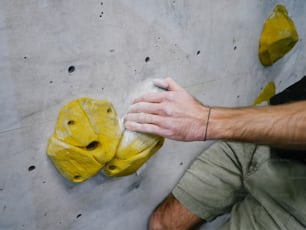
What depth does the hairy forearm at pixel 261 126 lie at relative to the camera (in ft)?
2.64

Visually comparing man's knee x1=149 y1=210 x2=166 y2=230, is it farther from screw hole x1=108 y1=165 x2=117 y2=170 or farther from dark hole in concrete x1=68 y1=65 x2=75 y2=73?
dark hole in concrete x1=68 y1=65 x2=75 y2=73

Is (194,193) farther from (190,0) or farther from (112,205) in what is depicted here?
(190,0)

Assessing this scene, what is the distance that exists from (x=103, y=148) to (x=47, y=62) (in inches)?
9.5

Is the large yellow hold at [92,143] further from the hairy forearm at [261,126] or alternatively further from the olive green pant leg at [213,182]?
the olive green pant leg at [213,182]

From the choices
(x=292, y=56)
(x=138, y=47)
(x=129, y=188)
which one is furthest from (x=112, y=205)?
(x=292, y=56)

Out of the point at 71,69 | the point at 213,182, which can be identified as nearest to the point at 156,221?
the point at 213,182

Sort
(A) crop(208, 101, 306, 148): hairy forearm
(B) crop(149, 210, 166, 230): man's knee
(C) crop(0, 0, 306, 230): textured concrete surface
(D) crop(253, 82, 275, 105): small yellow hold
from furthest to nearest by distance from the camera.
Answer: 1. (D) crop(253, 82, 275, 105): small yellow hold
2. (B) crop(149, 210, 166, 230): man's knee
3. (A) crop(208, 101, 306, 148): hairy forearm
4. (C) crop(0, 0, 306, 230): textured concrete surface

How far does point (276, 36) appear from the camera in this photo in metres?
1.27

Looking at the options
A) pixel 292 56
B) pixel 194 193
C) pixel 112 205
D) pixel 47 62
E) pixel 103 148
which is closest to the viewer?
pixel 47 62

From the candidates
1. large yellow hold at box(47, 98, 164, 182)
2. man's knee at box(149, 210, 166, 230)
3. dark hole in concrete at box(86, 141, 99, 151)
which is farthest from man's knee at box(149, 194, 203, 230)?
dark hole in concrete at box(86, 141, 99, 151)

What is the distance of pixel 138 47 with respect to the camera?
87cm

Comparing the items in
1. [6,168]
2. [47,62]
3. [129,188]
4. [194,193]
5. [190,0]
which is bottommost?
[194,193]

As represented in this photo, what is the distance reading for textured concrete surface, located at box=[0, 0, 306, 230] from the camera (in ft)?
2.30

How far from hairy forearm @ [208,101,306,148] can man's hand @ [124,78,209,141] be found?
1.4 inches
